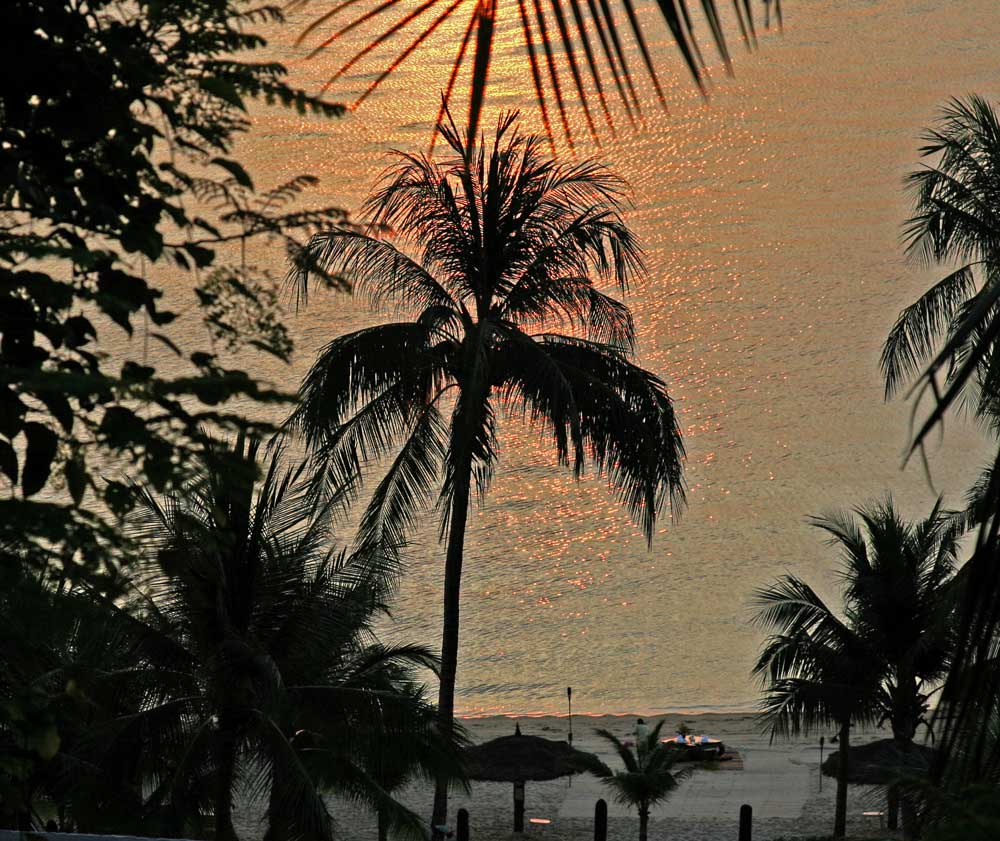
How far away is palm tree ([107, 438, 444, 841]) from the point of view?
1284 cm

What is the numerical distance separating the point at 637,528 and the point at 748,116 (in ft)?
101

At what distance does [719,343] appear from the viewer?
50.0 meters

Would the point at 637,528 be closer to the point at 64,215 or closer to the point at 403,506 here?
the point at 403,506

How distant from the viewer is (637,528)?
139ft

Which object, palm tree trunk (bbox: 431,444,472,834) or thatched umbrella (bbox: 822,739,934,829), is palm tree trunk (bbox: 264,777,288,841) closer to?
palm tree trunk (bbox: 431,444,472,834)

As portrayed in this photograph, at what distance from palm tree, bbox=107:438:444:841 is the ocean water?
14141 millimetres

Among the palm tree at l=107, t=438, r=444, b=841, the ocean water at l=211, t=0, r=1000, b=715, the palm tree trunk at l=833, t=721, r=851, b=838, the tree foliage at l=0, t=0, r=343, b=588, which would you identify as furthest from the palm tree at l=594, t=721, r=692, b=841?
the tree foliage at l=0, t=0, r=343, b=588

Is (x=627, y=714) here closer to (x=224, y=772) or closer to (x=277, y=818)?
(x=277, y=818)

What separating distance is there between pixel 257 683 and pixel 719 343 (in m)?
38.5

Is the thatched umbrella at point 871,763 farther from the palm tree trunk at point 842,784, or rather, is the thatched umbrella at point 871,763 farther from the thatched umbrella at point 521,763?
the thatched umbrella at point 521,763

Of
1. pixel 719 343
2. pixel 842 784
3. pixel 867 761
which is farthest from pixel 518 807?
pixel 719 343

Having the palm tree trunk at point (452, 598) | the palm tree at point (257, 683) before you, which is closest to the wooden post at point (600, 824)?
the palm tree trunk at point (452, 598)

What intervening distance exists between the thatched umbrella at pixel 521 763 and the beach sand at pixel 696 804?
1082 millimetres

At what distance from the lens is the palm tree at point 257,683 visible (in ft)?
42.1
